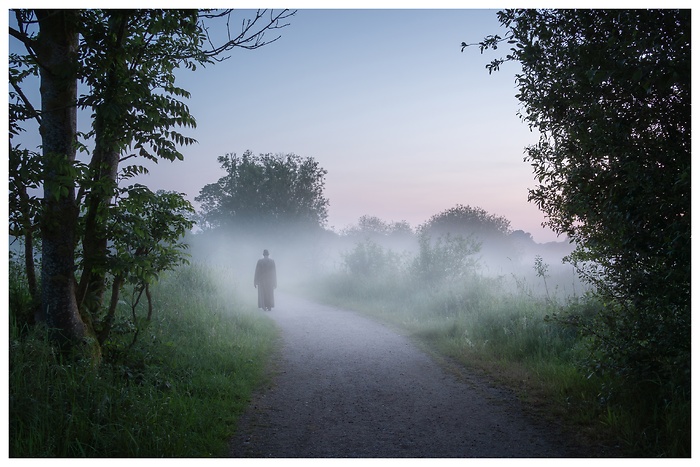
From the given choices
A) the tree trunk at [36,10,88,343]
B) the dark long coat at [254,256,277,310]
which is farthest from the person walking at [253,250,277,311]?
the tree trunk at [36,10,88,343]

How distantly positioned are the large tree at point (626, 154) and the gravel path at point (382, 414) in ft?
5.13

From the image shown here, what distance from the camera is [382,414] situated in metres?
5.72

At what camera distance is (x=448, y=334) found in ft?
34.8

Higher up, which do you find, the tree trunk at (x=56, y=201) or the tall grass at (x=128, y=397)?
the tree trunk at (x=56, y=201)

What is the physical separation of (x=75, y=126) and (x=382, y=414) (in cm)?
582

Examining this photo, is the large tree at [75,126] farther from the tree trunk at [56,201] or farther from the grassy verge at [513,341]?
the grassy verge at [513,341]

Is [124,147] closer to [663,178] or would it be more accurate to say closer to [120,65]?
[120,65]

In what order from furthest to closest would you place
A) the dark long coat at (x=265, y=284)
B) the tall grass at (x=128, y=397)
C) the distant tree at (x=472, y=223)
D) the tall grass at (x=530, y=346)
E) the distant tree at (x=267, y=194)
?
the distant tree at (x=472, y=223) < the distant tree at (x=267, y=194) < the dark long coat at (x=265, y=284) < the tall grass at (x=530, y=346) < the tall grass at (x=128, y=397)

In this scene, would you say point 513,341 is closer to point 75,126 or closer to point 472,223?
point 75,126

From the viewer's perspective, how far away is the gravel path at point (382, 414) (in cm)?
→ 468

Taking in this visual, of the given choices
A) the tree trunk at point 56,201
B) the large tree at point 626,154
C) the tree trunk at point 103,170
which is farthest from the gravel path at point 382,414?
the tree trunk at point 103,170

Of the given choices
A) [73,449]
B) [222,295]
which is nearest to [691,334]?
[73,449]

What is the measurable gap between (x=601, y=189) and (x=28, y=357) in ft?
23.0

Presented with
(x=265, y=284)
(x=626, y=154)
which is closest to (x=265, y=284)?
(x=265, y=284)
